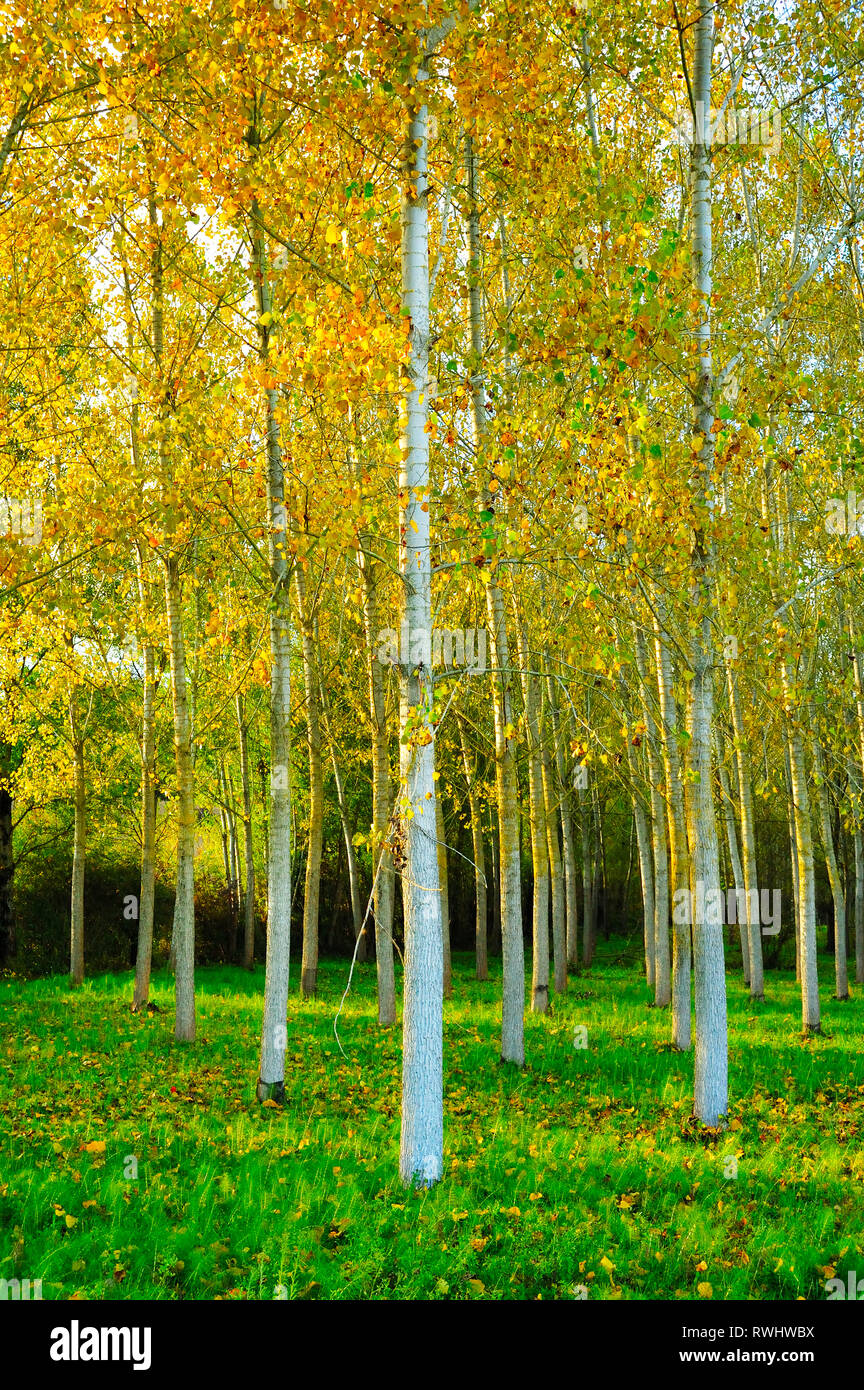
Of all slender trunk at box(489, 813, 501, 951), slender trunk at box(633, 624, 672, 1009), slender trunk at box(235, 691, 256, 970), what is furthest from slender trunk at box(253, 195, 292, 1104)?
slender trunk at box(489, 813, 501, 951)

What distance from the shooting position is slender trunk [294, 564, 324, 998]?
12.8 meters

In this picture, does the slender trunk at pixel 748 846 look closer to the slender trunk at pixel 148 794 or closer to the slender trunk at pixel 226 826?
the slender trunk at pixel 148 794

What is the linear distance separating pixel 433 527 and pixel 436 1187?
14.4 ft

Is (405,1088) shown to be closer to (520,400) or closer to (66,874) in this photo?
(520,400)

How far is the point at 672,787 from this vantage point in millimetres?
11297

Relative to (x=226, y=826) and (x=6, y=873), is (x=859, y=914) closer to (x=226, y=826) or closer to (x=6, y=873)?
(x=226, y=826)

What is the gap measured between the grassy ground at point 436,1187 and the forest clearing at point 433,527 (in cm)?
4

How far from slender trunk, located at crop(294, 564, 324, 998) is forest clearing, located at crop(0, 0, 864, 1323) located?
108 mm

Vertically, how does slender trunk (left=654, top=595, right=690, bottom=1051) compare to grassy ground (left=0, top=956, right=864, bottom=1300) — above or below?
above

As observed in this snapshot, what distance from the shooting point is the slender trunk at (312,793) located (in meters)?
12.8

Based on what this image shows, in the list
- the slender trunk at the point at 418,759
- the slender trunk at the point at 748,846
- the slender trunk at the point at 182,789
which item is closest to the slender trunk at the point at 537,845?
the slender trunk at the point at 748,846

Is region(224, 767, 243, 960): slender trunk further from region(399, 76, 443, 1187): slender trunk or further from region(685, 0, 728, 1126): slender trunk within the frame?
Answer: region(399, 76, 443, 1187): slender trunk

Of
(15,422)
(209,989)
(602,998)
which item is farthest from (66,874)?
(15,422)
